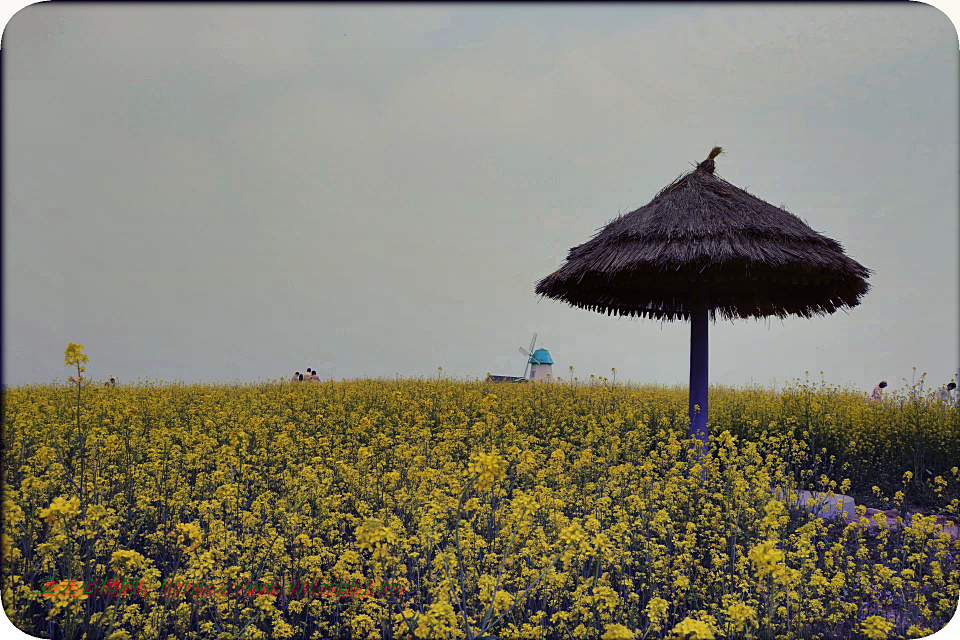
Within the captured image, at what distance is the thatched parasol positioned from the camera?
5.52 m

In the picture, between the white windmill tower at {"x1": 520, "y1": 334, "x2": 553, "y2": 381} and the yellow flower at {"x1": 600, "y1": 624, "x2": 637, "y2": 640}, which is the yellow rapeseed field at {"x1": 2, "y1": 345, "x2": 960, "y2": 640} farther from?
the white windmill tower at {"x1": 520, "y1": 334, "x2": 553, "y2": 381}

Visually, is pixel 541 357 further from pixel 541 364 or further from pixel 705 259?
pixel 705 259

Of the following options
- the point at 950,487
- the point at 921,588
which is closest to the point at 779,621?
the point at 921,588

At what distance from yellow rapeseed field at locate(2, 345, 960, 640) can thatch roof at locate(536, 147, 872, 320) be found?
5.46ft


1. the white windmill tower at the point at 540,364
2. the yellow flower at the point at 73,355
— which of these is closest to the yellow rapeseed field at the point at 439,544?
the yellow flower at the point at 73,355

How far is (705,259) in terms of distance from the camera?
5445 millimetres

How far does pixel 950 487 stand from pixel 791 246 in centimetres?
375

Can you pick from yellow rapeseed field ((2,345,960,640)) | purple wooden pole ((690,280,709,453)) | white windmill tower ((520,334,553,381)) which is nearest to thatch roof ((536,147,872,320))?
purple wooden pole ((690,280,709,453))

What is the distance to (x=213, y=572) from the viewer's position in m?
3.14

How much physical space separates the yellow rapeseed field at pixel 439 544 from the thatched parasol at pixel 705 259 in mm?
1590

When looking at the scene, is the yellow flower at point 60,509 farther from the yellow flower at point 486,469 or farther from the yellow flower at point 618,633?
the yellow flower at point 618,633

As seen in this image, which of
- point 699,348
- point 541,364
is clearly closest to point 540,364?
point 541,364

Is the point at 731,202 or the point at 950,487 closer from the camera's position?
the point at 731,202

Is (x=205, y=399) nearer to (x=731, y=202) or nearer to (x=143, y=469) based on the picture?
(x=143, y=469)
